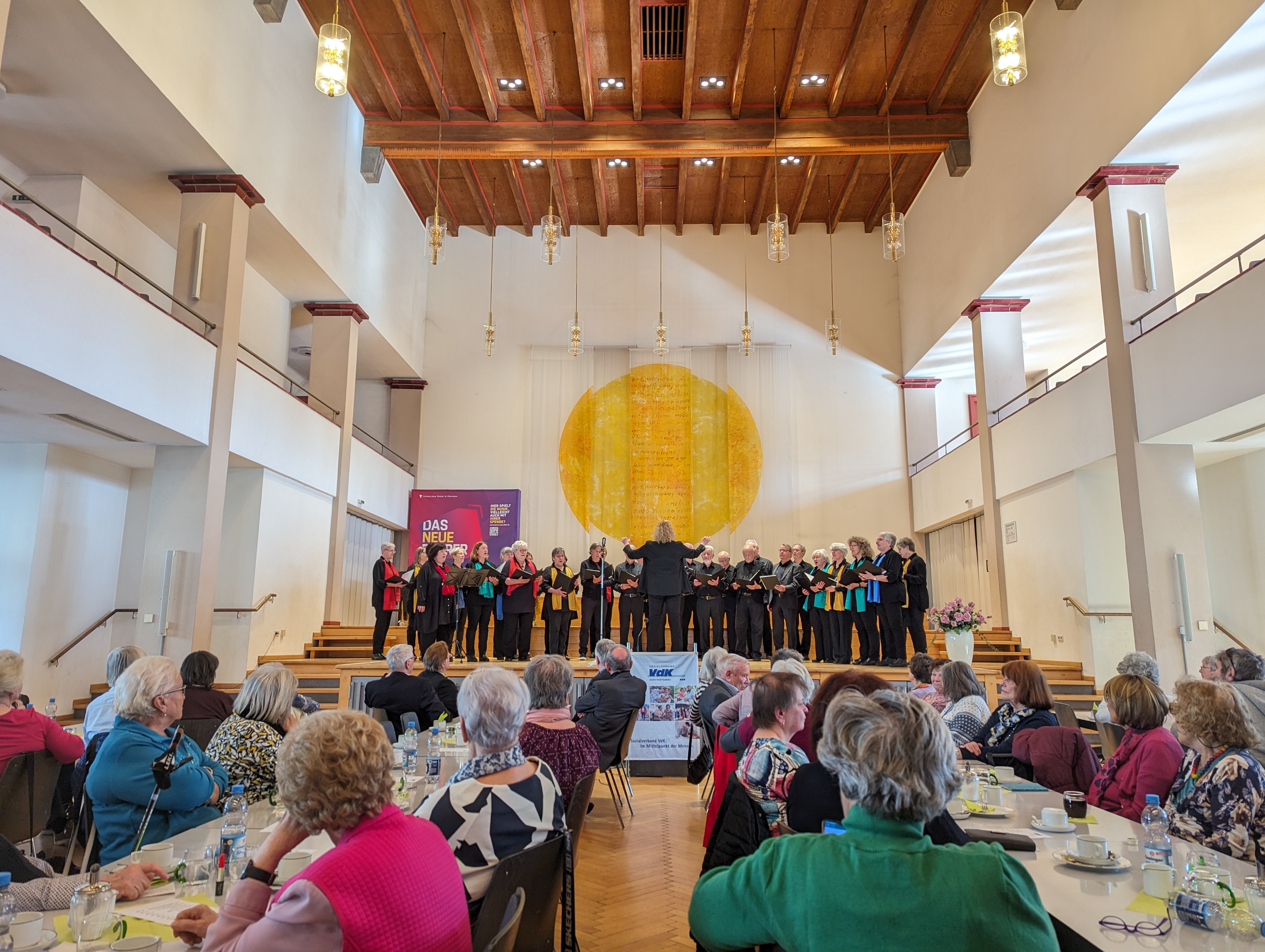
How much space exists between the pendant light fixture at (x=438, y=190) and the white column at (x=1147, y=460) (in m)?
6.80

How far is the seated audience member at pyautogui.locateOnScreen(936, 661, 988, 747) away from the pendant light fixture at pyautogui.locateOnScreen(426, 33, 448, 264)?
5981 mm

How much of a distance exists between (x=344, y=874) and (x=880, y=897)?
99 centimetres

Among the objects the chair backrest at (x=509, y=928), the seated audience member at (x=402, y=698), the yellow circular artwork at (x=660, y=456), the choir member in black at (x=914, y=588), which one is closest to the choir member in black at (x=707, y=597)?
the choir member in black at (x=914, y=588)

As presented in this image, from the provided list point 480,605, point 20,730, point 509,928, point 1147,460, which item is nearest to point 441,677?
point 20,730

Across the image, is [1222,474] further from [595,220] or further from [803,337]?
[595,220]

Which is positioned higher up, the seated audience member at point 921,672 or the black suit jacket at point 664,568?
the black suit jacket at point 664,568

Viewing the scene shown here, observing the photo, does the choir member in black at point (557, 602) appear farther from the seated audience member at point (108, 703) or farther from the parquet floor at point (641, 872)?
the seated audience member at point (108, 703)

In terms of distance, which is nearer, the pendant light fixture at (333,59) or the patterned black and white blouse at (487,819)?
the patterned black and white blouse at (487,819)

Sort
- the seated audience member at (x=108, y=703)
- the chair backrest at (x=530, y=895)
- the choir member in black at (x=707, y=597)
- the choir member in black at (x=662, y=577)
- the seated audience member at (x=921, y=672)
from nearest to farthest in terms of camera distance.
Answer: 1. the chair backrest at (x=530, y=895)
2. the seated audience member at (x=108, y=703)
3. the seated audience member at (x=921, y=672)
4. the choir member in black at (x=662, y=577)
5. the choir member in black at (x=707, y=597)

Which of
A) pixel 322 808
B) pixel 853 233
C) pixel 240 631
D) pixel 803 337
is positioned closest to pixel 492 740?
pixel 322 808

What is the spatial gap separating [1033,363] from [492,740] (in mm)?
14475

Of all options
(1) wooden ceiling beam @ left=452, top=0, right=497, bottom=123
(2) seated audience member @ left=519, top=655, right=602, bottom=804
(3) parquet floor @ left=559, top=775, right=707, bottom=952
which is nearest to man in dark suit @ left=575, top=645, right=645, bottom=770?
(3) parquet floor @ left=559, top=775, right=707, bottom=952

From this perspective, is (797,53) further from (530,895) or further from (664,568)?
(530,895)

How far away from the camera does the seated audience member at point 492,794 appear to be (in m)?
2.20
